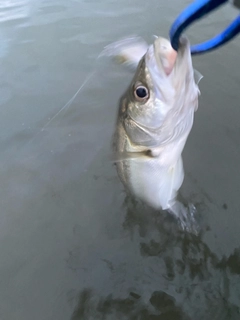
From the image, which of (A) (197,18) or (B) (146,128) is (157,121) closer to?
(B) (146,128)

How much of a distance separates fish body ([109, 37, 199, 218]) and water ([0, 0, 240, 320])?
1.68 ft

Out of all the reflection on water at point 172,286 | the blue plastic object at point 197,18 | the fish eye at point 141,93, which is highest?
the blue plastic object at point 197,18

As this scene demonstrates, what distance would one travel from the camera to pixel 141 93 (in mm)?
1743

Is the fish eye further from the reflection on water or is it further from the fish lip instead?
the reflection on water

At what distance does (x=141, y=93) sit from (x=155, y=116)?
0.45 feet

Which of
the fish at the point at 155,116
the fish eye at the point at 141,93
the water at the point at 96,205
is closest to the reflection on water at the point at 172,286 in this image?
the water at the point at 96,205

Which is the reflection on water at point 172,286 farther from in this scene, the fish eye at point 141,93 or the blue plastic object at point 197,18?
the blue plastic object at point 197,18

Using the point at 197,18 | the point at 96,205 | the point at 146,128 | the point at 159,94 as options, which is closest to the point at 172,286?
the point at 96,205

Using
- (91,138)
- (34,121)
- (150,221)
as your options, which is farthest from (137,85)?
(34,121)

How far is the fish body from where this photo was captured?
5.32 feet

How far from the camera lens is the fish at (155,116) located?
5.33 ft

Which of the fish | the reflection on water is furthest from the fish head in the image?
the reflection on water

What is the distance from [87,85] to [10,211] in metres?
1.84

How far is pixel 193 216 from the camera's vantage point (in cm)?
269
